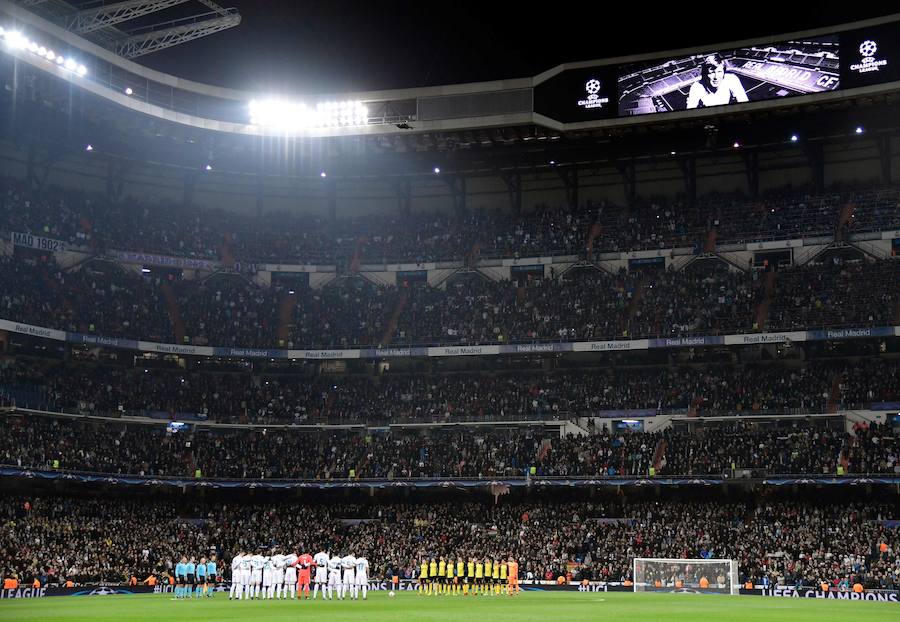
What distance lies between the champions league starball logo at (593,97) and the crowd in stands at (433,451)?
19679 millimetres

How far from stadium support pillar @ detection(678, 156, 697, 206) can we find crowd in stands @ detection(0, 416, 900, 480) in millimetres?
17592

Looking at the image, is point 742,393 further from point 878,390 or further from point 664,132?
point 664,132

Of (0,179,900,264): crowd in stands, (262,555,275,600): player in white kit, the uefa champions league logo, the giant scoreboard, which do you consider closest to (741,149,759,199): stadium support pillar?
(0,179,900,264): crowd in stands

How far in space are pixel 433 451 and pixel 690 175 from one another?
26.0m

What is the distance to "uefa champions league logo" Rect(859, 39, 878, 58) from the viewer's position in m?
56.0

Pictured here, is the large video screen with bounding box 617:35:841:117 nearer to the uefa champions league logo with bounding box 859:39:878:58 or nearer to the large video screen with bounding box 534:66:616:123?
the large video screen with bounding box 534:66:616:123

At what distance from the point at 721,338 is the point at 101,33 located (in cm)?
4067

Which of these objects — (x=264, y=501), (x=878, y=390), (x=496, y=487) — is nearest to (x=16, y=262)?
(x=264, y=501)

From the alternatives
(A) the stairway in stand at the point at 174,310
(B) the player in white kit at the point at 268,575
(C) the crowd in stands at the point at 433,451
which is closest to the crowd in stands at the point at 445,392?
(C) the crowd in stands at the point at 433,451

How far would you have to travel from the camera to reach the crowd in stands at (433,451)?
5544 centimetres

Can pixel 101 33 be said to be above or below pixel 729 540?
above

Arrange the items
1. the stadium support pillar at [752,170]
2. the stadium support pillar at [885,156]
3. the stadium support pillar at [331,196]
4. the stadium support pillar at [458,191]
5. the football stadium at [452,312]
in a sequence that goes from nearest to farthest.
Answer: the football stadium at [452,312] → the stadium support pillar at [885,156] → the stadium support pillar at [752,170] → the stadium support pillar at [458,191] → the stadium support pillar at [331,196]

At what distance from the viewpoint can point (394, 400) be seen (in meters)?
67.4

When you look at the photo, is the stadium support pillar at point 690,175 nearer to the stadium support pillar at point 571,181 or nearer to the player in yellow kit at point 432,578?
the stadium support pillar at point 571,181
